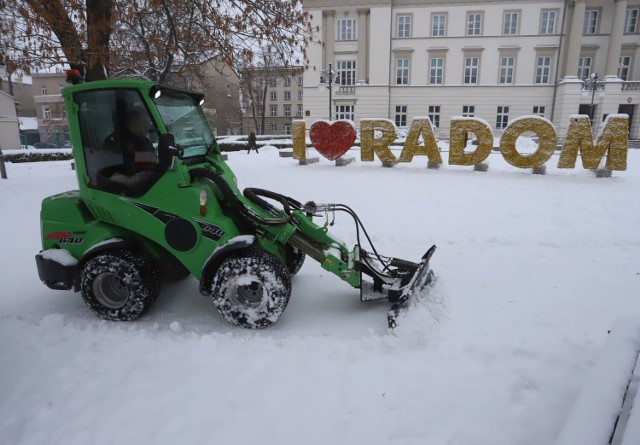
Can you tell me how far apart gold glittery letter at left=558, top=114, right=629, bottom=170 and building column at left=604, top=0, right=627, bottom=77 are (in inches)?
1120

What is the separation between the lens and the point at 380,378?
3.17 meters

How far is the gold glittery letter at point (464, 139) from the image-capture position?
46.6 feet

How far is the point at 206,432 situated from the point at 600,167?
15205 millimetres

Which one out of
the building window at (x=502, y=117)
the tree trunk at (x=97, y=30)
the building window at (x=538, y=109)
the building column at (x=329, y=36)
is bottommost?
the building window at (x=502, y=117)

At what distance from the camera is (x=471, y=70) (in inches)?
1479

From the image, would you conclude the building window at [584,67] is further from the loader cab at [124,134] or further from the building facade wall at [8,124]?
the building facade wall at [8,124]

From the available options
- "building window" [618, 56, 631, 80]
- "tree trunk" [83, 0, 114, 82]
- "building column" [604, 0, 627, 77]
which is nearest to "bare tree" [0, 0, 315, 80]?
"tree trunk" [83, 0, 114, 82]

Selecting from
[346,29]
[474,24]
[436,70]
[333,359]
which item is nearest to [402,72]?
[436,70]

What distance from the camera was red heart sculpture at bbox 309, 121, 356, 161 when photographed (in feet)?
51.0

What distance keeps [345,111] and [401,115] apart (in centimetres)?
528

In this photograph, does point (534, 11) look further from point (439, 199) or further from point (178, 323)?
point (178, 323)

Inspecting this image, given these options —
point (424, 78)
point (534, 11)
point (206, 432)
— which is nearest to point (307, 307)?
point (206, 432)

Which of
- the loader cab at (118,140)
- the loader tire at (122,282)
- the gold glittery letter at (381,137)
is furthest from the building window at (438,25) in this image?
the loader tire at (122,282)

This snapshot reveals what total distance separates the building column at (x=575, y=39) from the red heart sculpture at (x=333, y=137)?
29354mm
